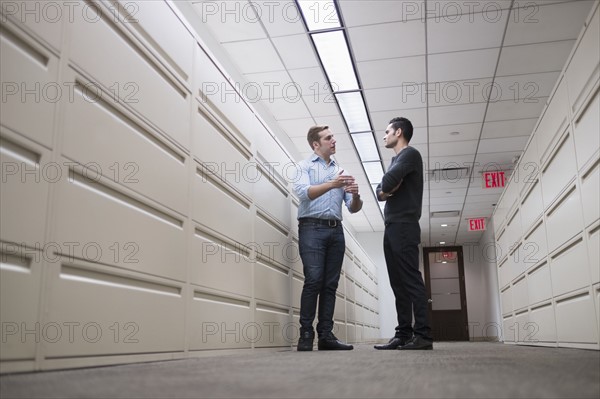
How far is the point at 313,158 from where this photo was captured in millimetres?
3869

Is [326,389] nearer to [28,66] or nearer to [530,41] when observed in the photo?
[28,66]

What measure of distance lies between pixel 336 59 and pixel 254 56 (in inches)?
30.3

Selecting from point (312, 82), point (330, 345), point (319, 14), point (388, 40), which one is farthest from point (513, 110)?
point (330, 345)

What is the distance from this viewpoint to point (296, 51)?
506cm

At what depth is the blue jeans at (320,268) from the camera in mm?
3535

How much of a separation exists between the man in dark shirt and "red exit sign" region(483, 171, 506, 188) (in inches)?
222

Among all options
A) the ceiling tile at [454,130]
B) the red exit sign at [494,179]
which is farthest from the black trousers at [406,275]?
the red exit sign at [494,179]

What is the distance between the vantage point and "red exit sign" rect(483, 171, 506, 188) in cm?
867

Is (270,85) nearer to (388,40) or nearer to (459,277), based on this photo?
(388,40)

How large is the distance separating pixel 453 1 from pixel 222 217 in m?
2.66

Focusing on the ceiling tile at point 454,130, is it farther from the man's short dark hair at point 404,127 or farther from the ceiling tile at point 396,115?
the man's short dark hair at point 404,127

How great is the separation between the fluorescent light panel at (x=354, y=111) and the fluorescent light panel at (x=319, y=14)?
4.69 ft

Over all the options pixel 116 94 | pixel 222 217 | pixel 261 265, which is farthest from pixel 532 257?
pixel 116 94

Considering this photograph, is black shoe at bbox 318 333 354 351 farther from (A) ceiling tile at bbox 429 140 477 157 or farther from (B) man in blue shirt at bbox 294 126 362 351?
(A) ceiling tile at bbox 429 140 477 157
